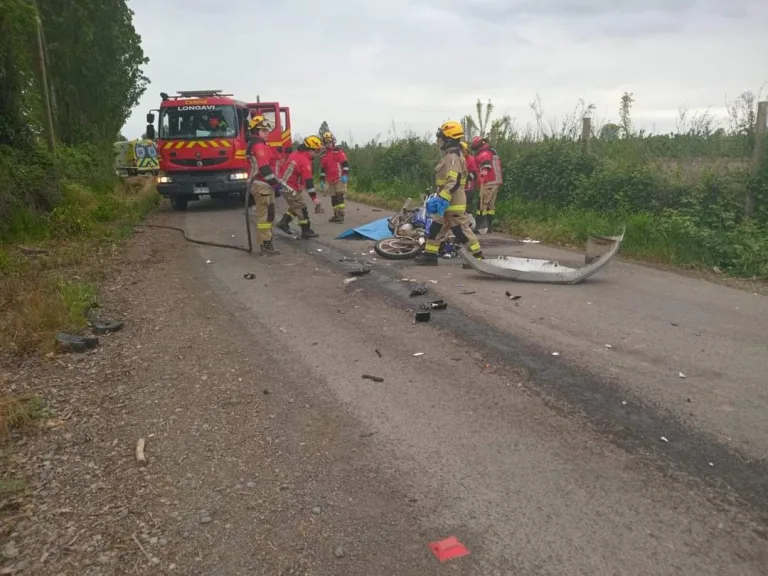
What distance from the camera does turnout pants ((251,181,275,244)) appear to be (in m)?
9.93

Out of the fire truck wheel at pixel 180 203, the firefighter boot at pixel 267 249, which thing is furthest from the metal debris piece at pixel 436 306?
the fire truck wheel at pixel 180 203

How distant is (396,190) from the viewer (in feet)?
63.2

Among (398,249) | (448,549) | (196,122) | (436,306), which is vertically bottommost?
(448,549)

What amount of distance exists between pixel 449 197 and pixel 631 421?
5191 millimetres

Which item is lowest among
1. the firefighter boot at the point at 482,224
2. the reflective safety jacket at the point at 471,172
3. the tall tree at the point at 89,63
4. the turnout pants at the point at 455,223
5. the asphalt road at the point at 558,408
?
the asphalt road at the point at 558,408

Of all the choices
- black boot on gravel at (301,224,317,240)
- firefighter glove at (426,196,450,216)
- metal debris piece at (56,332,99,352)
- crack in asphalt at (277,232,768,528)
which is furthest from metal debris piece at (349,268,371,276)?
metal debris piece at (56,332,99,352)

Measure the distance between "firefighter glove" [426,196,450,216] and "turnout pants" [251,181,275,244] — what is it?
2838mm

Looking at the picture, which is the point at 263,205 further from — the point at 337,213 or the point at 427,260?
the point at 337,213

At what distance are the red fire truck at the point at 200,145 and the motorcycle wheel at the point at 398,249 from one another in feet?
25.3

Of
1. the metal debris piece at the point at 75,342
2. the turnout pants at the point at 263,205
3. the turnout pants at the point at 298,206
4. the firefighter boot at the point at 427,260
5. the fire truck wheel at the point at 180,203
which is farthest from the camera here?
the fire truck wheel at the point at 180,203

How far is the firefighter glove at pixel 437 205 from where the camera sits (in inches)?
338

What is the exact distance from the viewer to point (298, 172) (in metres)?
10.9

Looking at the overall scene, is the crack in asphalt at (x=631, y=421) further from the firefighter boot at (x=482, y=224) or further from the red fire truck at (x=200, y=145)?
the red fire truck at (x=200, y=145)

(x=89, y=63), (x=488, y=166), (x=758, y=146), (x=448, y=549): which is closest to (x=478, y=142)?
(x=488, y=166)
